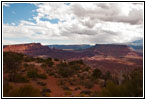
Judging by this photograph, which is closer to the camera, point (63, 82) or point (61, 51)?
point (63, 82)

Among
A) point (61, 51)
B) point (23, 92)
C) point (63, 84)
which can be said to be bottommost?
point (63, 84)

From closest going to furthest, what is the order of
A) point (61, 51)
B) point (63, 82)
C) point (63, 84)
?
point (63, 84) → point (63, 82) → point (61, 51)

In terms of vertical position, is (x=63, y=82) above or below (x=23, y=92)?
below

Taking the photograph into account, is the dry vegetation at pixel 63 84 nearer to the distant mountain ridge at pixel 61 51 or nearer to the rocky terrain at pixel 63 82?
the rocky terrain at pixel 63 82

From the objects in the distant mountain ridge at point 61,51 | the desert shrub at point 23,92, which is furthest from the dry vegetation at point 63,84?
the distant mountain ridge at point 61,51

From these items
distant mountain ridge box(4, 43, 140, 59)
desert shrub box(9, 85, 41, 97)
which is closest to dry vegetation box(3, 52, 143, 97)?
desert shrub box(9, 85, 41, 97)

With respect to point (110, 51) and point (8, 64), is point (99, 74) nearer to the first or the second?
point (8, 64)

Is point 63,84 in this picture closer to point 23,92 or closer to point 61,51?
point 23,92

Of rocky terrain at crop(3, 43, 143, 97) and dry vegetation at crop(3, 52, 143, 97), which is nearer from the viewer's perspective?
dry vegetation at crop(3, 52, 143, 97)

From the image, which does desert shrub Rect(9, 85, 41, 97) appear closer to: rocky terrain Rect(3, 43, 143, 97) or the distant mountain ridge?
rocky terrain Rect(3, 43, 143, 97)

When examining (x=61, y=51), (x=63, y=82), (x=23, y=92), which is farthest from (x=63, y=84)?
(x=61, y=51)

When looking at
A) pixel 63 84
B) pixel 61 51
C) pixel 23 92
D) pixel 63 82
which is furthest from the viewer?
pixel 61 51

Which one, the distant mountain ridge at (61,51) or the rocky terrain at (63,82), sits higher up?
the distant mountain ridge at (61,51)

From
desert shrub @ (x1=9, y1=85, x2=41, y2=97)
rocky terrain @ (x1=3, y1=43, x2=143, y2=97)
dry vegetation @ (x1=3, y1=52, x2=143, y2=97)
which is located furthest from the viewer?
rocky terrain @ (x1=3, y1=43, x2=143, y2=97)
